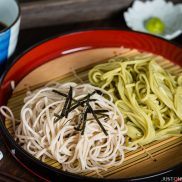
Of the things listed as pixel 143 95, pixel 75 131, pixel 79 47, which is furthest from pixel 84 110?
pixel 79 47

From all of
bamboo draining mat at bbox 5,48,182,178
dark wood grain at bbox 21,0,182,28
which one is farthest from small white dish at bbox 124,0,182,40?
bamboo draining mat at bbox 5,48,182,178

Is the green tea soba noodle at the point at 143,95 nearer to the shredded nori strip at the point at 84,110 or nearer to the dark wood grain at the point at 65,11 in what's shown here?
the shredded nori strip at the point at 84,110

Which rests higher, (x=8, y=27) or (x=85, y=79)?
(x=8, y=27)

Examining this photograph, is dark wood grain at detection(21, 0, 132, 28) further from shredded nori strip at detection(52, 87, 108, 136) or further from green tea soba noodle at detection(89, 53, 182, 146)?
shredded nori strip at detection(52, 87, 108, 136)

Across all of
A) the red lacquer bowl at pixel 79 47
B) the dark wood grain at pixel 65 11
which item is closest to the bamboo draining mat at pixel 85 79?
the red lacquer bowl at pixel 79 47

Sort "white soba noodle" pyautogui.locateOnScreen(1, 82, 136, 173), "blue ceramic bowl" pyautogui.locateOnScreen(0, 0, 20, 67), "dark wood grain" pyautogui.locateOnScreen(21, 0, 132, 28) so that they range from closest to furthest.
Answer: "white soba noodle" pyautogui.locateOnScreen(1, 82, 136, 173), "blue ceramic bowl" pyautogui.locateOnScreen(0, 0, 20, 67), "dark wood grain" pyautogui.locateOnScreen(21, 0, 132, 28)

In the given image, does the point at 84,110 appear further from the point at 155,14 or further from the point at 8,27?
the point at 155,14

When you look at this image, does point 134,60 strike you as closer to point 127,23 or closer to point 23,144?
point 127,23
